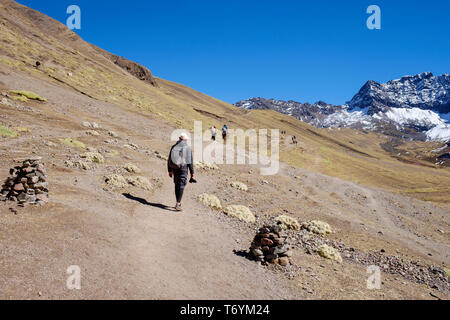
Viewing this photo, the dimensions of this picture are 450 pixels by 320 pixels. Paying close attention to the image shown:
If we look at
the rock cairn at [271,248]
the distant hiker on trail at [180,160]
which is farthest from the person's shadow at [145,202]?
the rock cairn at [271,248]

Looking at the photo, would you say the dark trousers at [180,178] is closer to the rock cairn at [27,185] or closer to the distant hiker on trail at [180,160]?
the distant hiker on trail at [180,160]

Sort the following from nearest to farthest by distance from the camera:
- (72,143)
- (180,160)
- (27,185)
A: 1. (27,185)
2. (180,160)
3. (72,143)

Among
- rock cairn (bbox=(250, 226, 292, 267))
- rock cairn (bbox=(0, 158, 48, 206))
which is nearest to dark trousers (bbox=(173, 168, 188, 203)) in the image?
rock cairn (bbox=(250, 226, 292, 267))

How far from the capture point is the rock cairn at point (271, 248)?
854cm

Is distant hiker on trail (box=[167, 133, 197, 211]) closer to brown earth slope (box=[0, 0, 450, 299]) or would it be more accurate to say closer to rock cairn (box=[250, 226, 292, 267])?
brown earth slope (box=[0, 0, 450, 299])

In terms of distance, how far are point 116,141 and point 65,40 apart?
7302cm

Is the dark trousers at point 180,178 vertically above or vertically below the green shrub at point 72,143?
below

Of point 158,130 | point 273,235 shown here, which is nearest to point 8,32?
point 158,130

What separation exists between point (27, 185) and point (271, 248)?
748 cm

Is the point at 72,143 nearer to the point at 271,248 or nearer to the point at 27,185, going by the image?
the point at 27,185

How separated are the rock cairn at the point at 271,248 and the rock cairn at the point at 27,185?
21.4ft

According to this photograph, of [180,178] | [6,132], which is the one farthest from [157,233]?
[6,132]

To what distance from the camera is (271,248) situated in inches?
340

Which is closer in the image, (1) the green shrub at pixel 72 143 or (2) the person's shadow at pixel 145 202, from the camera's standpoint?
(2) the person's shadow at pixel 145 202
